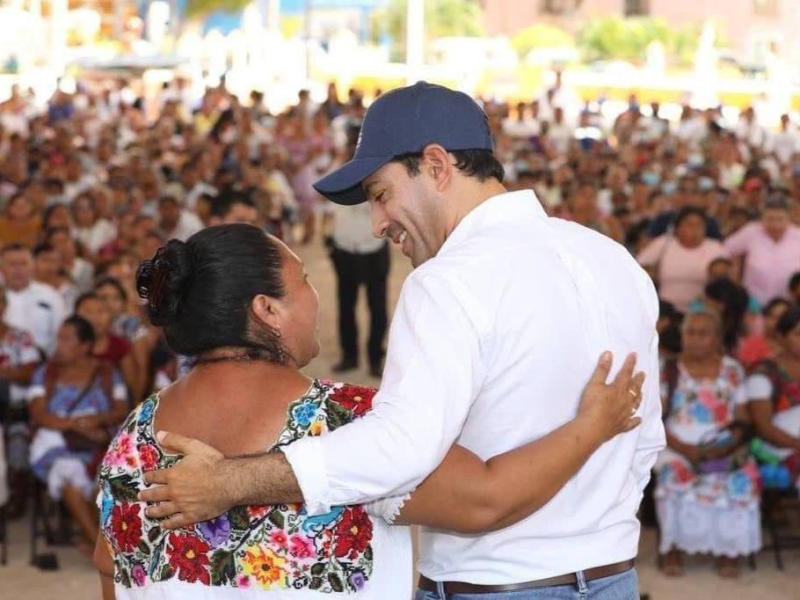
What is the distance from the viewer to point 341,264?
10391mm

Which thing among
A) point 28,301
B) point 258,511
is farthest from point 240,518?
point 28,301

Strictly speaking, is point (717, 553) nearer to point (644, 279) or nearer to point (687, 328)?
point (687, 328)

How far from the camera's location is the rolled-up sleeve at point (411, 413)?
6.98 feet

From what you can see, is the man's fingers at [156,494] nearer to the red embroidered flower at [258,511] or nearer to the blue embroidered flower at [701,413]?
the red embroidered flower at [258,511]

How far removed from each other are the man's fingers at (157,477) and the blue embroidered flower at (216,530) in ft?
0.32

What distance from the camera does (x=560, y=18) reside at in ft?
201

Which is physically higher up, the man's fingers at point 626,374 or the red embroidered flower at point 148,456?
the man's fingers at point 626,374

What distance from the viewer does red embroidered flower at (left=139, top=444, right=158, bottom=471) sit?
7.60ft

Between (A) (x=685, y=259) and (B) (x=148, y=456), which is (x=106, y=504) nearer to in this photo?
(B) (x=148, y=456)

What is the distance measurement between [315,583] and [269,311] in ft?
1.44

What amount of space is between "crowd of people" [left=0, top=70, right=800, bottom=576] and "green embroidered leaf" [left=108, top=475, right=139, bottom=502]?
2.17 meters

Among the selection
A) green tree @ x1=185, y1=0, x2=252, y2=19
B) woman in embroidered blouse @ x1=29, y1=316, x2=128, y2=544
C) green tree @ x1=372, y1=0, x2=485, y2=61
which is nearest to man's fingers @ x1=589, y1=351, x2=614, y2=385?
woman in embroidered blouse @ x1=29, y1=316, x2=128, y2=544

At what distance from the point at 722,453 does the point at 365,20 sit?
51.8 metres

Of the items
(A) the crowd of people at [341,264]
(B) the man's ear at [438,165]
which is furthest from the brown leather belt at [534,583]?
(A) the crowd of people at [341,264]
